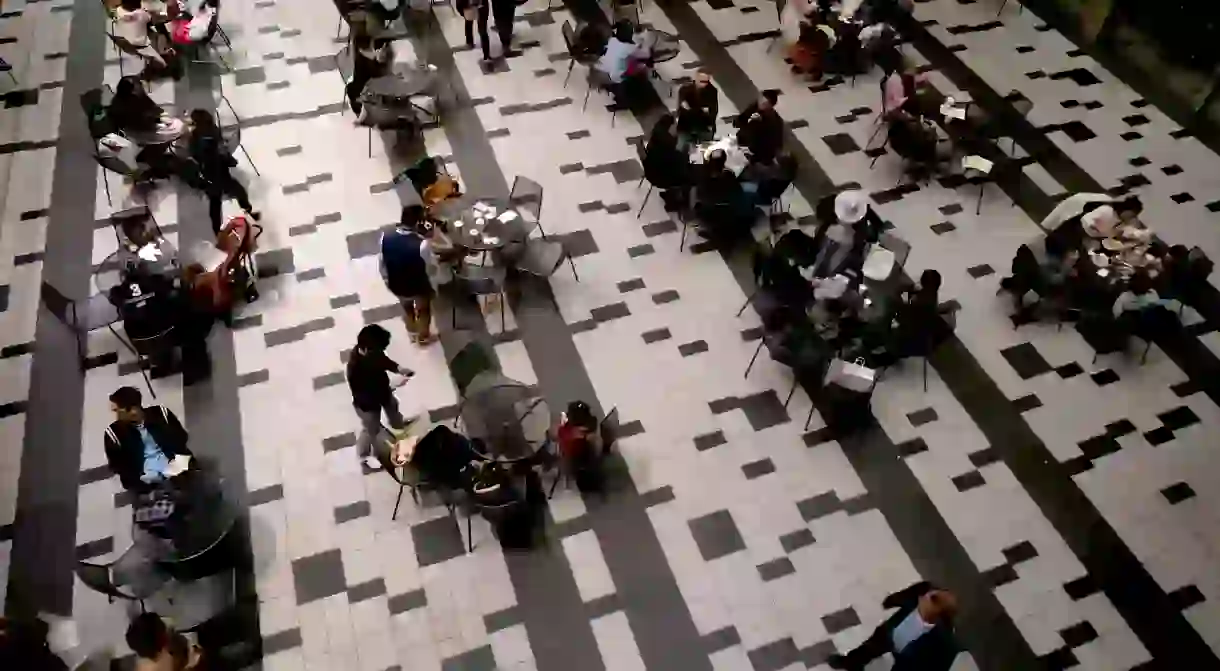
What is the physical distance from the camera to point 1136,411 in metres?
8.17

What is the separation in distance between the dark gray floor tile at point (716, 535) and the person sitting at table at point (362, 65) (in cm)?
612

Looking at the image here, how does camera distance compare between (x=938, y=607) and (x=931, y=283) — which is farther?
(x=931, y=283)

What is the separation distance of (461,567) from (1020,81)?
8.97 m

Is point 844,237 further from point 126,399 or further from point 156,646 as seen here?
point 156,646

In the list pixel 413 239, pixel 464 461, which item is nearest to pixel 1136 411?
pixel 464 461

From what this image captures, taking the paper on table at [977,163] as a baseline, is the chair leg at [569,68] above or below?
below

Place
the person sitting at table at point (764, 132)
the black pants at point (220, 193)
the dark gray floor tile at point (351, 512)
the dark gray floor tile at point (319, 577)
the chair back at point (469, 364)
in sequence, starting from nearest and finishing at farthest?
the dark gray floor tile at point (319, 577) → the dark gray floor tile at point (351, 512) → the chair back at point (469, 364) → the black pants at point (220, 193) → the person sitting at table at point (764, 132)

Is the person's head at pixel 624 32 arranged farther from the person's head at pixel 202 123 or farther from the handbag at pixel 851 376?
the handbag at pixel 851 376

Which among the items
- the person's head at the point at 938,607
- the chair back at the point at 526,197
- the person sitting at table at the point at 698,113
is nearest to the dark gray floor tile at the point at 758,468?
the person's head at the point at 938,607

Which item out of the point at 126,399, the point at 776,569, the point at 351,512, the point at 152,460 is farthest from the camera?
the point at 351,512

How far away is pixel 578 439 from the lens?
703cm

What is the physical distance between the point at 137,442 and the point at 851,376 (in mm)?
5214

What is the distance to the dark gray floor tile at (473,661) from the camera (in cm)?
652

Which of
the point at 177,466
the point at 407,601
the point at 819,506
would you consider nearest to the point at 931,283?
the point at 819,506
